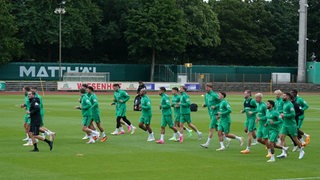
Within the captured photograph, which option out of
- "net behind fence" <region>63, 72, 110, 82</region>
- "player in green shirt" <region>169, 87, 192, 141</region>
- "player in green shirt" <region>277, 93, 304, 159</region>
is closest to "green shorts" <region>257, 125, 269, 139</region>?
"player in green shirt" <region>277, 93, 304, 159</region>

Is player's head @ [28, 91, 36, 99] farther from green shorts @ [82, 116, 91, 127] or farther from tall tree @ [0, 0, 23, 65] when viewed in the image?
tall tree @ [0, 0, 23, 65]

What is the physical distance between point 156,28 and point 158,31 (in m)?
0.58

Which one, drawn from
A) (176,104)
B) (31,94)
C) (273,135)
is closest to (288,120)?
(273,135)

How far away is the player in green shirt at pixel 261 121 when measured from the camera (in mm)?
21234

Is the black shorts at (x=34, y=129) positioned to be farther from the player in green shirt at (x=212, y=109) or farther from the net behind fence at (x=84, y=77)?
the net behind fence at (x=84, y=77)

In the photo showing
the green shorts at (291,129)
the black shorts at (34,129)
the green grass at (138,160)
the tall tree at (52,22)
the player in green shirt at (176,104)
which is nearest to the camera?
the green grass at (138,160)

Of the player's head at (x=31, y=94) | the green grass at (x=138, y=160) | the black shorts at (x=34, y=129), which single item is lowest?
the green grass at (x=138, y=160)

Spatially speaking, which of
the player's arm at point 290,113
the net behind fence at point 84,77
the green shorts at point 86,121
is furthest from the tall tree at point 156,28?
the player's arm at point 290,113

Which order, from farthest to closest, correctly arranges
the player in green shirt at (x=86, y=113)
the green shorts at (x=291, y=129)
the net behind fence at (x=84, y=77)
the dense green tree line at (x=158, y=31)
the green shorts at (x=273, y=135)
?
1. the dense green tree line at (x=158, y=31)
2. the net behind fence at (x=84, y=77)
3. the player in green shirt at (x=86, y=113)
4. the green shorts at (x=291, y=129)
5. the green shorts at (x=273, y=135)

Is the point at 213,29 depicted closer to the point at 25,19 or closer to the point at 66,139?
the point at 25,19

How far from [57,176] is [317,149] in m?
10.8

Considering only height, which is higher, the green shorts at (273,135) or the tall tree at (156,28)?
the tall tree at (156,28)

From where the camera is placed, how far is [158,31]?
283 ft

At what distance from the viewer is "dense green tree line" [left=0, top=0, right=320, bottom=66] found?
3255 inches
